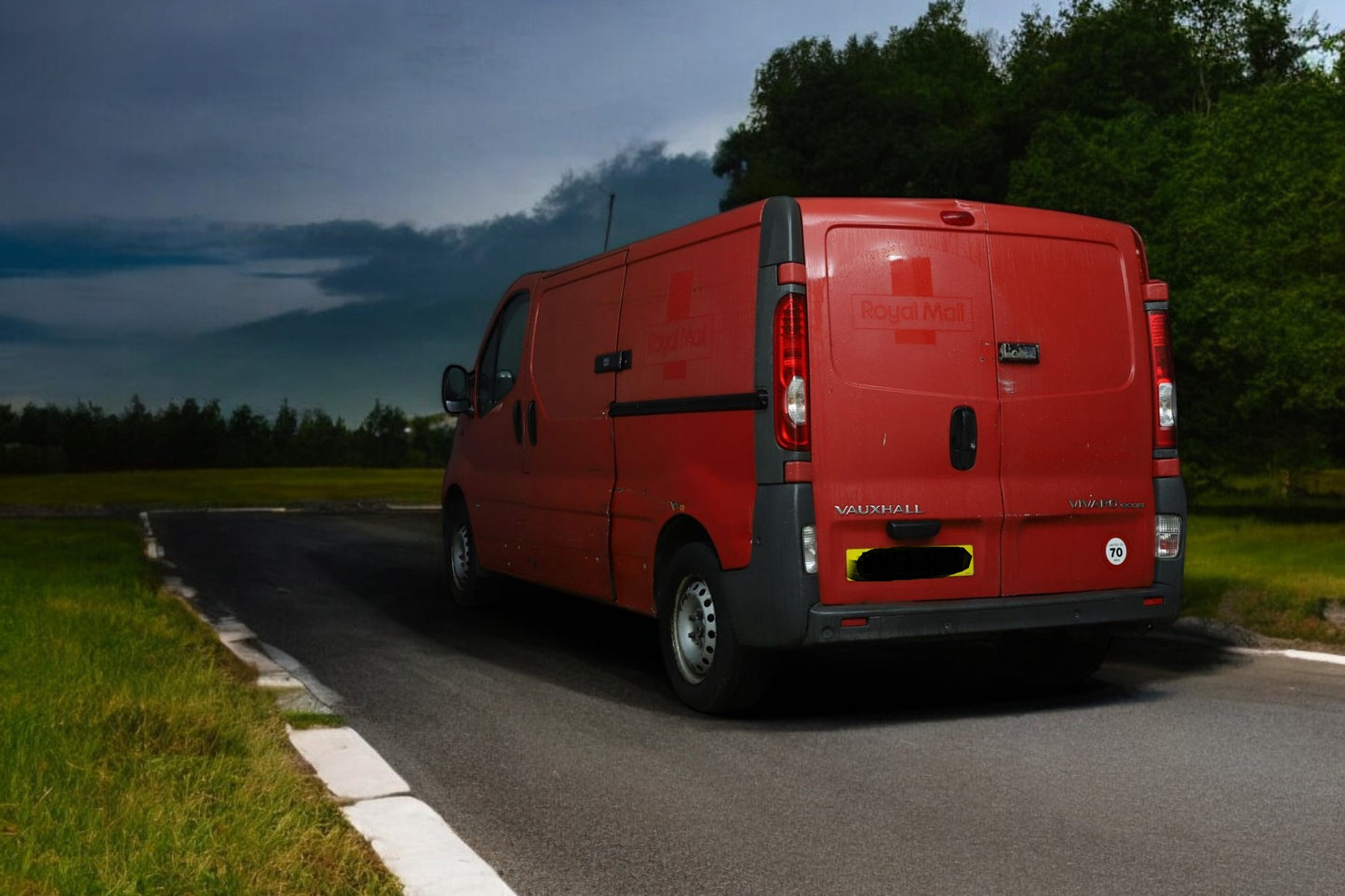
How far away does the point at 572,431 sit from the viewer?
875cm

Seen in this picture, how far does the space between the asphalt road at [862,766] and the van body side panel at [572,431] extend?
25.5 inches

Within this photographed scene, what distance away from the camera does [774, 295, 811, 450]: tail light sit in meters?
6.58

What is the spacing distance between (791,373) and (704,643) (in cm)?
148

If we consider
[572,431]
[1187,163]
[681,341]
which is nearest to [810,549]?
[681,341]

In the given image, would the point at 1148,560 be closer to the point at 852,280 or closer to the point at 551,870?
the point at 852,280

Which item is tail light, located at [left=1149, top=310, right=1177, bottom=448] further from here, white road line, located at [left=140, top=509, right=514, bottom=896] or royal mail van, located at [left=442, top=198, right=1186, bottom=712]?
white road line, located at [left=140, top=509, right=514, bottom=896]

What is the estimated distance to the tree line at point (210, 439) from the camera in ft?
234

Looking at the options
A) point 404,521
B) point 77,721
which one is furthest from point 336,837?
point 404,521

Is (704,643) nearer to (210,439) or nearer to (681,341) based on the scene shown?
(681,341)

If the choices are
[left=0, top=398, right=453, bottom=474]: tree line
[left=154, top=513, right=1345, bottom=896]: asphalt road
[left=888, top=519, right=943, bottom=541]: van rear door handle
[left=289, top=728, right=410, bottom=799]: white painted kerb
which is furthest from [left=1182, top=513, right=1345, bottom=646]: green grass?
[left=0, top=398, right=453, bottom=474]: tree line

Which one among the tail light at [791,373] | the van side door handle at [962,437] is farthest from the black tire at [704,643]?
the van side door handle at [962,437]

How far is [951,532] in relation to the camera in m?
6.82

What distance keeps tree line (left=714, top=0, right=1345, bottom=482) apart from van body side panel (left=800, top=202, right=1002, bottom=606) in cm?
1483

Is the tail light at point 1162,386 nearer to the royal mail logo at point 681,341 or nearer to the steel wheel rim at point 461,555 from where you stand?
the royal mail logo at point 681,341
